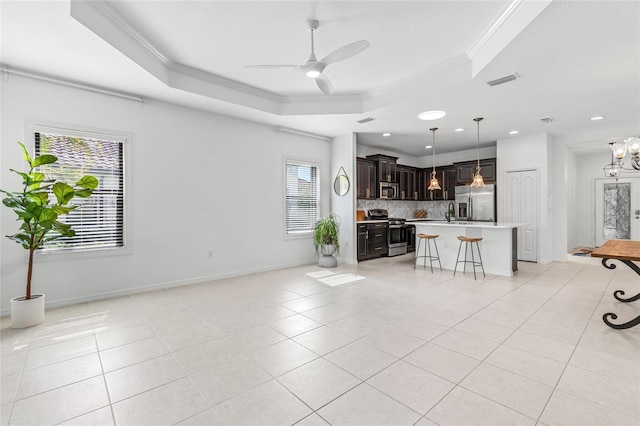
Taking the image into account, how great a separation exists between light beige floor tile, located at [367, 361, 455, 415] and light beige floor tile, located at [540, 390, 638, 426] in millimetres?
550

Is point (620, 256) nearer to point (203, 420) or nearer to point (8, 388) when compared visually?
point (203, 420)

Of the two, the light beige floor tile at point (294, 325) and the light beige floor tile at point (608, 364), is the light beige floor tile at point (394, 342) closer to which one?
the light beige floor tile at point (294, 325)

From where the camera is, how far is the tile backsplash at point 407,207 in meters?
8.20

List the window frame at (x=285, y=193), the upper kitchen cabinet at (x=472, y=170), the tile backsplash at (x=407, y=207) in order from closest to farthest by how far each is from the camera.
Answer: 1. the window frame at (x=285, y=193)
2. the upper kitchen cabinet at (x=472, y=170)
3. the tile backsplash at (x=407, y=207)

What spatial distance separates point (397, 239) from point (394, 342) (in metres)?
5.27

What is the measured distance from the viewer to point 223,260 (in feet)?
17.1

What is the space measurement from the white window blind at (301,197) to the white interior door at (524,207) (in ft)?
14.8

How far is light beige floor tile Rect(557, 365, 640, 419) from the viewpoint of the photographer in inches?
72.8

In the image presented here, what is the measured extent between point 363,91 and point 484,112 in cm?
207

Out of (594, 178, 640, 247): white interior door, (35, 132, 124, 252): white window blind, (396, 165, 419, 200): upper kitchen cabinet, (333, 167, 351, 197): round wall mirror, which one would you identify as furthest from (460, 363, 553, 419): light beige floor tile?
A: (594, 178, 640, 247): white interior door

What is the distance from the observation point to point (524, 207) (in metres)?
6.77

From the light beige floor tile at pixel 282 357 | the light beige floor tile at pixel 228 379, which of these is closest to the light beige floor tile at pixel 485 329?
the light beige floor tile at pixel 282 357

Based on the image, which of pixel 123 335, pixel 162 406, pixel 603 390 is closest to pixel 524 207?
pixel 603 390

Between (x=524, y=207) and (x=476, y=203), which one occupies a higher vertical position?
(x=476, y=203)
